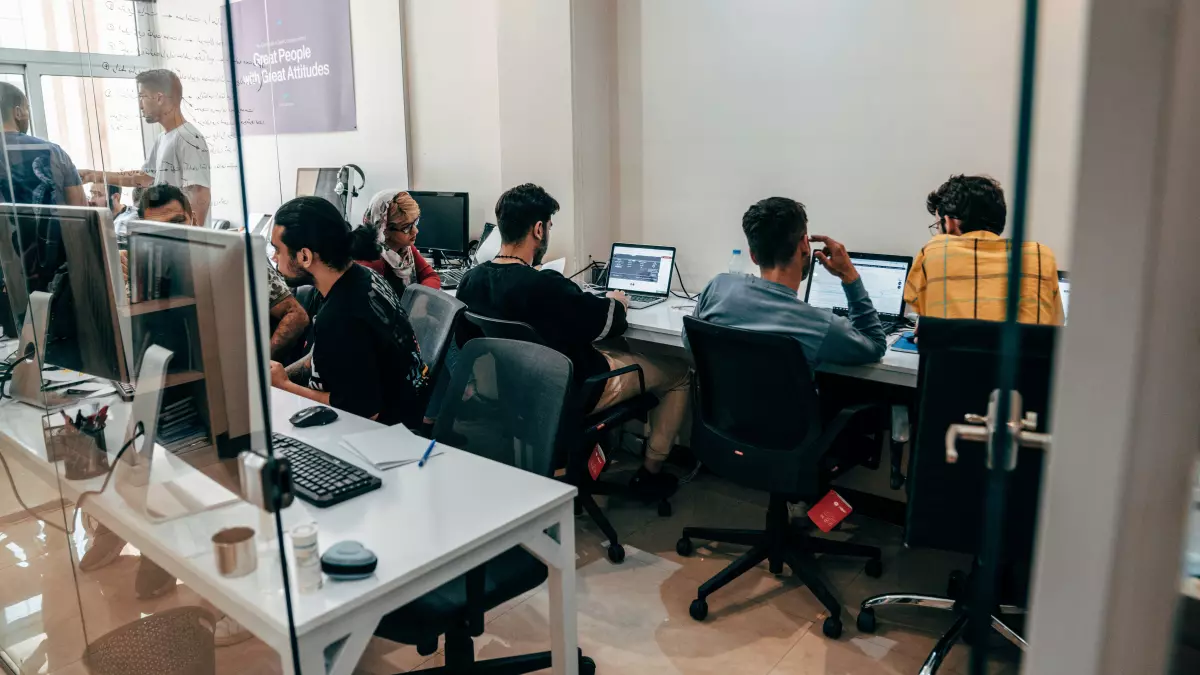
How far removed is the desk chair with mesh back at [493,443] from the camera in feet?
5.07

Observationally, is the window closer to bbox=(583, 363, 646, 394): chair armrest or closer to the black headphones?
bbox=(583, 363, 646, 394): chair armrest

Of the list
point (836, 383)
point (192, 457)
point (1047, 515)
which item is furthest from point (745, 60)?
point (1047, 515)

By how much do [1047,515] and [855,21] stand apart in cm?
268

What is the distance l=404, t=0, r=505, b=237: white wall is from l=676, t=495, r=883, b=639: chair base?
2155mm

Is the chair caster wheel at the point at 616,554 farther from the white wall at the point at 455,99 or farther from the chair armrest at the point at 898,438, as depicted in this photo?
the white wall at the point at 455,99

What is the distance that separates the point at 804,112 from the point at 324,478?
2317mm

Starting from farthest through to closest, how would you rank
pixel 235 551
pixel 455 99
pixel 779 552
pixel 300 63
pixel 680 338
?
pixel 300 63 < pixel 455 99 < pixel 680 338 < pixel 779 552 < pixel 235 551

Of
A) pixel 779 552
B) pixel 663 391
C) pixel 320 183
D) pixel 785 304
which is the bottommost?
pixel 779 552

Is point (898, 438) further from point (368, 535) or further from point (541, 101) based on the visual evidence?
point (541, 101)

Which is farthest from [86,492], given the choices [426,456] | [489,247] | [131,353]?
[489,247]

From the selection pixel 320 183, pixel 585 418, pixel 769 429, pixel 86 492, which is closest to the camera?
pixel 86 492

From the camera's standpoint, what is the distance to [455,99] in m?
4.20

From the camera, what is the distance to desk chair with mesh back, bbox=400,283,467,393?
7.79ft

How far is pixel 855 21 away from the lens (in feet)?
9.54
